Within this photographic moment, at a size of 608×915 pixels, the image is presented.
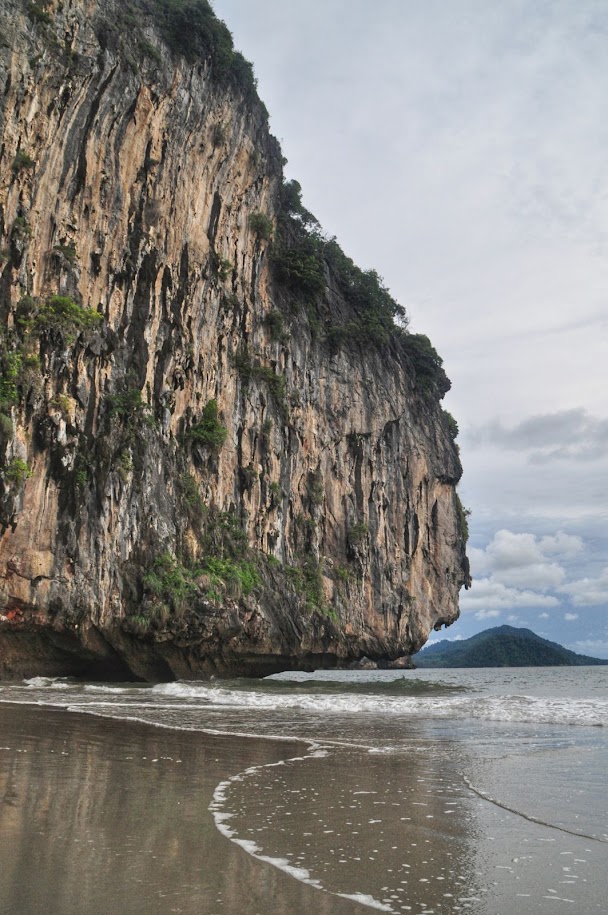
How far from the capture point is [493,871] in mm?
4000

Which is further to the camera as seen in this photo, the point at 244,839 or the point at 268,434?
the point at 268,434

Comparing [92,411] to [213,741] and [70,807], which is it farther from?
[70,807]

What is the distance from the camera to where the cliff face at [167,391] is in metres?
20.7

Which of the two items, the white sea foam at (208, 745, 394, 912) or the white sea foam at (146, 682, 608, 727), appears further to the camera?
the white sea foam at (146, 682, 608, 727)

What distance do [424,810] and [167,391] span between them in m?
21.5

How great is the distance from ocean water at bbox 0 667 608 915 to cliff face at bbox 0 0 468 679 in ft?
31.9

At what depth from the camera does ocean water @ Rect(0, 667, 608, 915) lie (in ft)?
12.3

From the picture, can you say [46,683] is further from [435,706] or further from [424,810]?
[424,810]

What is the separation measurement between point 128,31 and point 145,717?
22929 mm

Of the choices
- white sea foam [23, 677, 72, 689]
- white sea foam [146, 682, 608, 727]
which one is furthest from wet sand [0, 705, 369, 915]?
white sea foam [23, 677, 72, 689]

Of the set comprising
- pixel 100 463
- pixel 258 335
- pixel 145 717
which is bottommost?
pixel 145 717

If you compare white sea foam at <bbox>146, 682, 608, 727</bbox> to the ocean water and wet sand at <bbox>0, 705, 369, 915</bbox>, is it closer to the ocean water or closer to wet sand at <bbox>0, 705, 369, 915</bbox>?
the ocean water

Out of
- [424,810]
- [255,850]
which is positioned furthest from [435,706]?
[255,850]

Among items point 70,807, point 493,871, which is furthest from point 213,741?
point 493,871
